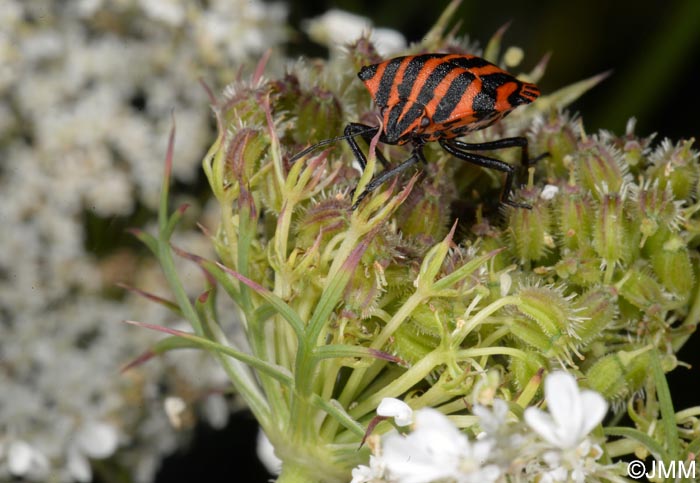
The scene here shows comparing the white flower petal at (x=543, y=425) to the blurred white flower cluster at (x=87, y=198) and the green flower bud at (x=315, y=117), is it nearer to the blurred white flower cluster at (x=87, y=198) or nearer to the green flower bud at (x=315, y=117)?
the green flower bud at (x=315, y=117)

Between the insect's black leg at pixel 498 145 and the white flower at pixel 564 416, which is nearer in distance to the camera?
the white flower at pixel 564 416

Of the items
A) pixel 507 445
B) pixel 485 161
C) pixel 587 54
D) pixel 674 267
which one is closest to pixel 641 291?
pixel 674 267

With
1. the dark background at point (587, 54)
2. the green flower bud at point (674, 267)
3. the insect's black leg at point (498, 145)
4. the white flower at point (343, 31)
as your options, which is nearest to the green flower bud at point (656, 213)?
the green flower bud at point (674, 267)

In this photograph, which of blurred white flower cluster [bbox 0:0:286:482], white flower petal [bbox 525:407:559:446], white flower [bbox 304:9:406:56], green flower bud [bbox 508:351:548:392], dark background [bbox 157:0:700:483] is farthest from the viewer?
dark background [bbox 157:0:700:483]

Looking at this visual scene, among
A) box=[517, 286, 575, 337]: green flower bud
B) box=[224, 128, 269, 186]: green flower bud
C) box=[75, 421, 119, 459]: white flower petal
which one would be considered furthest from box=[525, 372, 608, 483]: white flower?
box=[75, 421, 119, 459]: white flower petal

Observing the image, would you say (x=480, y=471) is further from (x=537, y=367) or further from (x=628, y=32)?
(x=628, y=32)

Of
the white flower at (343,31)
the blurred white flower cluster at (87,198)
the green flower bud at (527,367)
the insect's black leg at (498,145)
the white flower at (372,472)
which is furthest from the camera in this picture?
the white flower at (343,31)

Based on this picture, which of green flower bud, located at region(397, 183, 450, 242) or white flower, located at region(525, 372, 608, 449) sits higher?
green flower bud, located at region(397, 183, 450, 242)

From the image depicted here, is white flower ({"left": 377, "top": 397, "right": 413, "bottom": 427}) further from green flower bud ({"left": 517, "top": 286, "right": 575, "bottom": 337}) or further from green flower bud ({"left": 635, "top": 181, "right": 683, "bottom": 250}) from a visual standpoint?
green flower bud ({"left": 635, "top": 181, "right": 683, "bottom": 250})
